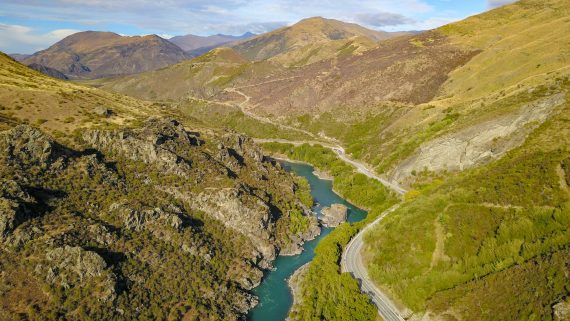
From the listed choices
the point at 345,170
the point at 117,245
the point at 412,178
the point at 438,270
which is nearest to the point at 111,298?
the point at 117,245

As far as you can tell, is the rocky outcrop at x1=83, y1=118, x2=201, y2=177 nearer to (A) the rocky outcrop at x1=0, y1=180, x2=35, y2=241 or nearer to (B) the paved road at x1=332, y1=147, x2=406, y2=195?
(A) the rocky outcrop at x1=0, y1=180, x2=35, y2=241

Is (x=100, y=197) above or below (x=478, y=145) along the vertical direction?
below

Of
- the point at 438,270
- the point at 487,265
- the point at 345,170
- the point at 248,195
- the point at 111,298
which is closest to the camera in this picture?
the point at 111,298

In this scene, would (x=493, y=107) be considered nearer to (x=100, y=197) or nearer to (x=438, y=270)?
(x=438, y=270)

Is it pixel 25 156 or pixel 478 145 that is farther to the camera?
pixel 478 145

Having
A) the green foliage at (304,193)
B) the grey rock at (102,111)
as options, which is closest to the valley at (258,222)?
the green foliage at (304,193)

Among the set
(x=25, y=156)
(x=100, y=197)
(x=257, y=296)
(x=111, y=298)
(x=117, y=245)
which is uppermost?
(x=25, y=156)

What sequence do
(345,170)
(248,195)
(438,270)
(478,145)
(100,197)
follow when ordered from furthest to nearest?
(345,170), (478,145), (248,195), (100,197), (438,270)
